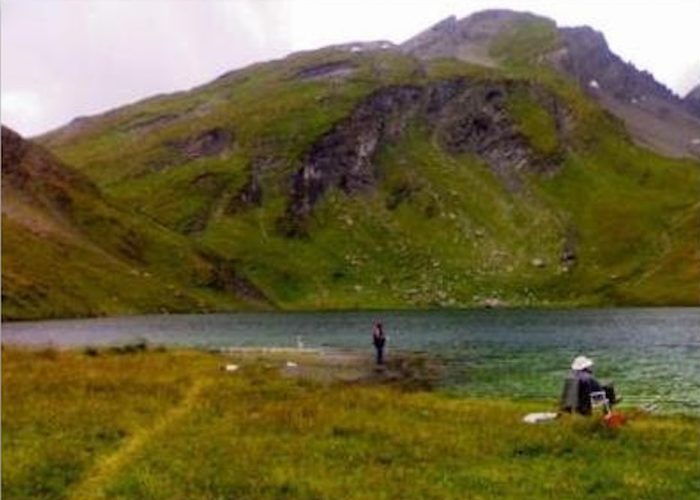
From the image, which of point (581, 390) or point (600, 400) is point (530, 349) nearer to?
point (600, 400)

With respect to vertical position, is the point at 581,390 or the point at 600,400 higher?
the point at 581,390

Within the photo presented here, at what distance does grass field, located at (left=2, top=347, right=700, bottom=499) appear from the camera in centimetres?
2669

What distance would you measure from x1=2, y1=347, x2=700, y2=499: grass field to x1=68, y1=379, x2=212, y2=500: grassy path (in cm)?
6

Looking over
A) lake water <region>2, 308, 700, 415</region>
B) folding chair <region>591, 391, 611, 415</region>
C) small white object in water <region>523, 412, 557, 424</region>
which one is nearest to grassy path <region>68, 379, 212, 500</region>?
small white object in water <region>523, 412, 557, 424</region>

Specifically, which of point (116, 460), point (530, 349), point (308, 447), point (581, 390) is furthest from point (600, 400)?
point (530, 349)

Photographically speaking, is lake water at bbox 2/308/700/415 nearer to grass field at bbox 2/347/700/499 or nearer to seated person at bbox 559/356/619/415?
seated person at bbox 559/356/619/415

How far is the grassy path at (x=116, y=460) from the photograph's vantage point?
2627cm

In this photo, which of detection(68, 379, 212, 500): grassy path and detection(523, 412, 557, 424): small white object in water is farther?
detection(523, 412, 557, 424): small white object in water

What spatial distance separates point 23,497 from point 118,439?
27.2 feet

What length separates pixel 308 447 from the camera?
107 feet

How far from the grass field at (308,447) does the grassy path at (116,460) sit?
64mm

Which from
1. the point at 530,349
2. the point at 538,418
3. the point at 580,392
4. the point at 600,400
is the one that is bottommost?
the point at 538,418

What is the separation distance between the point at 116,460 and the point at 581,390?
18.3 meters

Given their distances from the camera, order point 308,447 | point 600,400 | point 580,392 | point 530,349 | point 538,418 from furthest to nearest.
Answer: point 530,349 < point 600,400 < point 580,392 < point 538,418 < point 308,447
